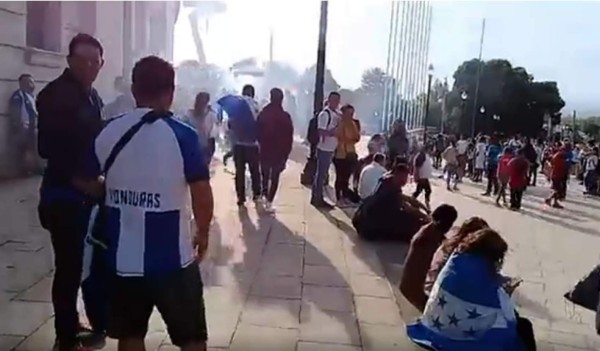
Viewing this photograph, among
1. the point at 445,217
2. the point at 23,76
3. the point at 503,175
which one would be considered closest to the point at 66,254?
the point at 445,217

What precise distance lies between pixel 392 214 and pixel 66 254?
4.09 meters

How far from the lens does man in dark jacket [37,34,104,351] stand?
3.18 meters

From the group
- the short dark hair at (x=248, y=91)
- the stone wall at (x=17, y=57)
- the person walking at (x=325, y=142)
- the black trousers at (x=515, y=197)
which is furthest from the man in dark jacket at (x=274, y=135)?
the black trousers at (x=515, y=197)

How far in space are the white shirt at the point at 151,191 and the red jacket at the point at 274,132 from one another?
5448 mm

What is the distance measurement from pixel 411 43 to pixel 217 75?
18.0m

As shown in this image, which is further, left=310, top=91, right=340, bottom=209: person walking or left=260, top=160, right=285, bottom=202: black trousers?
left=310, top=91, right=340, bottom=209: person walking

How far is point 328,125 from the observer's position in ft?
27.9

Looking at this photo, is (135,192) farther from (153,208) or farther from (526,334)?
(526,334)

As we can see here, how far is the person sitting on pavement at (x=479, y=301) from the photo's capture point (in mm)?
3637

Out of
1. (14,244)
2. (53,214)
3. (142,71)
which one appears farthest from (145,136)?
(14,244)

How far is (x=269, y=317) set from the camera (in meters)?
4.42

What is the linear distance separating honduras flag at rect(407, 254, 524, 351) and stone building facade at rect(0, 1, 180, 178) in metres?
5.15

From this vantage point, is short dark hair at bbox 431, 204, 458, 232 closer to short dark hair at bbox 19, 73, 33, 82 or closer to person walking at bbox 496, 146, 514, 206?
short dark hair at bbox 19, 73, 33, 82

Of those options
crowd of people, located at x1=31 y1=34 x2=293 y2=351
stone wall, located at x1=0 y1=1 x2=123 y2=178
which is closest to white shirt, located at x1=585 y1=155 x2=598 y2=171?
stone wall, located at x1=0 y1=1 x2=123 y2=178
